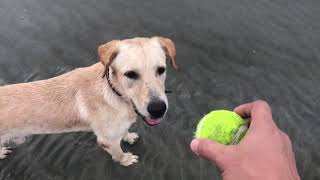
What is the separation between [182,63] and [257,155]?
195 inches

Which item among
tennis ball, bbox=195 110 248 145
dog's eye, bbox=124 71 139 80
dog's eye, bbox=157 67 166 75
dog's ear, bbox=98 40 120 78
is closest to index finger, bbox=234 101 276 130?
tennis ball, bbox=195 110 248 145

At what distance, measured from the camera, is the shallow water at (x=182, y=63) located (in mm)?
5953

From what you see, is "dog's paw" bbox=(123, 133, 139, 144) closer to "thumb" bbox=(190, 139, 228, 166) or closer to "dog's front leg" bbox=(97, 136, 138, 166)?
"dog's front leg" bbox=(97, 136, 138, 166)

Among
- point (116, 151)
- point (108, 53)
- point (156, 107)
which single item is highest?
point (108, 53)

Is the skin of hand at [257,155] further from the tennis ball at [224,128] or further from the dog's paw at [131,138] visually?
the dog's paw at [131,138]

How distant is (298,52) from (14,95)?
5836 mm

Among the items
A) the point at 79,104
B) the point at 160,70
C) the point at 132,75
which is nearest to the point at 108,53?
the point at 132,75

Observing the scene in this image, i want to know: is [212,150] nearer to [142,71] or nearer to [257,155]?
[257,155]

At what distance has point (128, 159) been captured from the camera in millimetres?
5879

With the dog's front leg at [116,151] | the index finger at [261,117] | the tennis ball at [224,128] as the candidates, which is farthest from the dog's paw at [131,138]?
the index finger at [261,117]

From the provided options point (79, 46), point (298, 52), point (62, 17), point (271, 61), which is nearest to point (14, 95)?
point (79, 46)

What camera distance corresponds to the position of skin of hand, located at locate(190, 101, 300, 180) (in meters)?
2.71

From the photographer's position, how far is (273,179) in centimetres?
266

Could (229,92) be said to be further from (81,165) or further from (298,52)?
(81,165)
